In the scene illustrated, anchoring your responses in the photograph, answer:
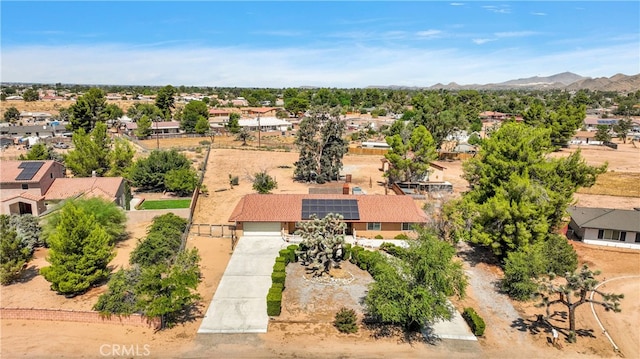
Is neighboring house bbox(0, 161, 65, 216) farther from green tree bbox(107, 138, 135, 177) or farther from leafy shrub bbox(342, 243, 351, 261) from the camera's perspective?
leafy shrub bbox(342, 243, 351, 261)

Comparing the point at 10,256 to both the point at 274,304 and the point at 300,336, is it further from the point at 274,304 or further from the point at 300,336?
the point at 300,336

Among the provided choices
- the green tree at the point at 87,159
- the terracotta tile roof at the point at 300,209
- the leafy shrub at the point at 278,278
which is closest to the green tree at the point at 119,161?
the green tree at the point at 87,159

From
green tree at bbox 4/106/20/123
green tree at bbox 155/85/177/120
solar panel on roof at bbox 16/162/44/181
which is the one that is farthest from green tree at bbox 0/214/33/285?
green tree at bbox 4/106/20/123

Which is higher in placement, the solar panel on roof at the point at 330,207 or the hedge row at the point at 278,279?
the solar panel on roof at the point at 330,207

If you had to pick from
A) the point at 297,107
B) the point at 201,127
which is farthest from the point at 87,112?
the point at 297,107

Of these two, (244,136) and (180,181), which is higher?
(244,136)

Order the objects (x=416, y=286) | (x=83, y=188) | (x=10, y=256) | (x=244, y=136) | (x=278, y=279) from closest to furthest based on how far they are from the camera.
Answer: (x=416, y=286) → (x=278, y=279) → (x=10, y=256) → (x=83, y=188) → (x=244, y=136)

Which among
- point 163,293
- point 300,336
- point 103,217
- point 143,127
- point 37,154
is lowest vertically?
point 300,336

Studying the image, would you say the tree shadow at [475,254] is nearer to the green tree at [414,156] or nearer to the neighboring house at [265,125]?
the green tree at [414,156]
